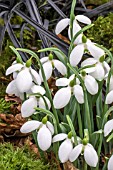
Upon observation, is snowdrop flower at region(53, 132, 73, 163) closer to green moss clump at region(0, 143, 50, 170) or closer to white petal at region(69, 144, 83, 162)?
white petal at region(69, 144, 83, 162)

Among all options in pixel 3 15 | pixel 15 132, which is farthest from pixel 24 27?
pixel 15 132

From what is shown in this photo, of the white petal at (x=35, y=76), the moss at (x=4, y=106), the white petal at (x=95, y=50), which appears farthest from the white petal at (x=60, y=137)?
the moss at (x=4, y=106)

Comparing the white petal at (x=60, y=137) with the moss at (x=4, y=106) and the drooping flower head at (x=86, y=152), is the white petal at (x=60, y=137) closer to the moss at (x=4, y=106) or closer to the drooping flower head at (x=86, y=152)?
the drooping flower head at (x=86, y=152)

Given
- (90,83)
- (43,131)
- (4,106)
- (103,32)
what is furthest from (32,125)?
(103,32)

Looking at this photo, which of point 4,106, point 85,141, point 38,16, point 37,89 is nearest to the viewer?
point 85,141

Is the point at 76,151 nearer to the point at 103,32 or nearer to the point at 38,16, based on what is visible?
the point at 38,16

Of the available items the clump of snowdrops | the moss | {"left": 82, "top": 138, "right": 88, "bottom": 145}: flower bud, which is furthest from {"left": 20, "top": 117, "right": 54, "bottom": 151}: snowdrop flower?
the moss
